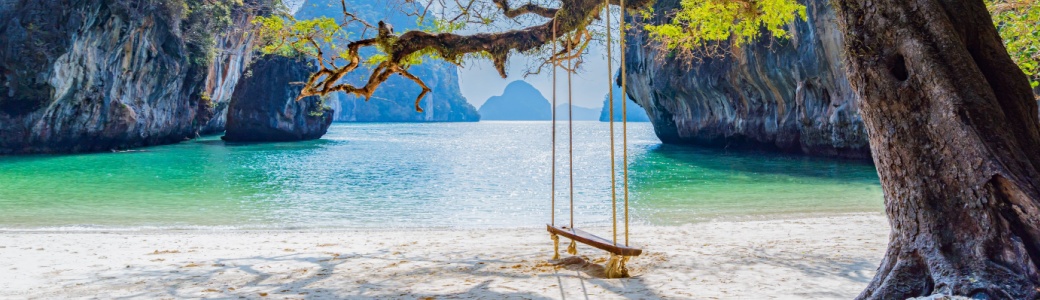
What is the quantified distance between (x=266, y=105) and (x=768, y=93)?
97.9ft

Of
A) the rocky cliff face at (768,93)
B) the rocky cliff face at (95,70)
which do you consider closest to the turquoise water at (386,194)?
the rocky cliff face at (768,93)

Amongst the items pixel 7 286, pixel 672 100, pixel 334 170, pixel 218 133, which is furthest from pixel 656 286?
pixel 218 133

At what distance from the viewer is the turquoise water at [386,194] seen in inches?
388

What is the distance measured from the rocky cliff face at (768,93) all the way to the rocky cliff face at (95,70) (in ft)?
54.2

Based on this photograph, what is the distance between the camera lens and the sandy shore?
13.5 ft

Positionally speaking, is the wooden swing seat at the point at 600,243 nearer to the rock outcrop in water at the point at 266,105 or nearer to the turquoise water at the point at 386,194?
the turquoise water at the point at 386,194

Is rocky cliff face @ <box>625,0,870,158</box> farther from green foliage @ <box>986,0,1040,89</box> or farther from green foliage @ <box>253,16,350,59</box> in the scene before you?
green foliage @ <box>253,16,350,59</box>

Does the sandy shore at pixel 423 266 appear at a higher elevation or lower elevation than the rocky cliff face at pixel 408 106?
lower

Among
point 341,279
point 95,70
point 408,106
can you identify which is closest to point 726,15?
point 341,279

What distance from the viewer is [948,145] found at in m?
2.64

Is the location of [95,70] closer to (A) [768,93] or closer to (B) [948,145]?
(A) [768,93]

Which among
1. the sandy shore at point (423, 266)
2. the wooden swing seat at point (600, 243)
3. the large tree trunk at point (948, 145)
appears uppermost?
the large tree trunk at point (948, 145)

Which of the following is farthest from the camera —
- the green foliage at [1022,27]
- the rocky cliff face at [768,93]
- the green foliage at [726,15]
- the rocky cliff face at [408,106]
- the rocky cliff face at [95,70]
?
the rocky cliff face at [408,106]

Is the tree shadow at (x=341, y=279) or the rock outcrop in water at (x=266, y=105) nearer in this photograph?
the tree shadow at (x=341, y=279)
